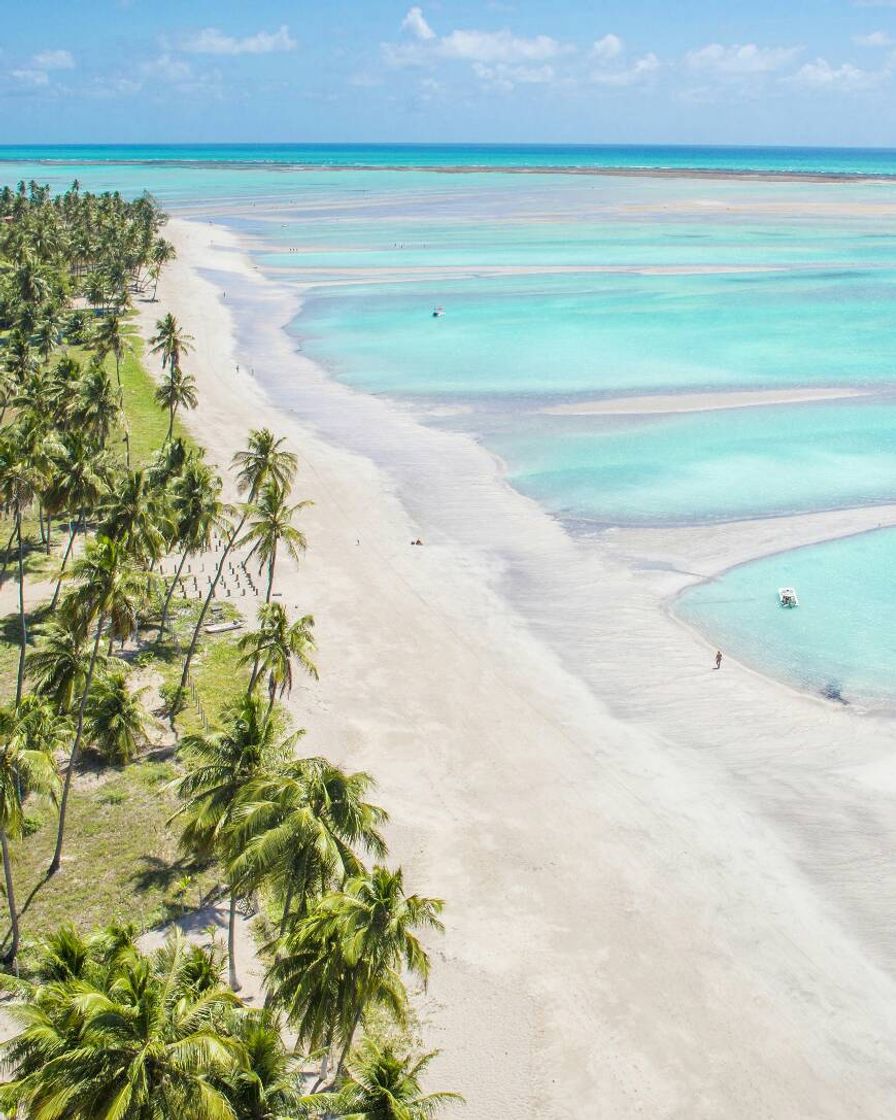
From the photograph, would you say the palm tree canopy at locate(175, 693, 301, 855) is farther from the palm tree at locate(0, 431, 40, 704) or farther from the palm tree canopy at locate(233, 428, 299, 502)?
the palm tree canopy at locate(233, 428, 299, 502)

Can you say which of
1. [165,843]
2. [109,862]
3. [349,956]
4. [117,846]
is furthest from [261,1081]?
[117,846]

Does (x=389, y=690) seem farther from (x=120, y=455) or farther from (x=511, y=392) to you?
(x=511, y=392)

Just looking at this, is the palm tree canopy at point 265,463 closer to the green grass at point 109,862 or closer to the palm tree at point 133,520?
the palm tree at point 133,520

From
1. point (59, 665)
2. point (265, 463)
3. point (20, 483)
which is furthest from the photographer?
point (265, 463)

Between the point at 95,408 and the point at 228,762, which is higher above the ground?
the point at 95,408

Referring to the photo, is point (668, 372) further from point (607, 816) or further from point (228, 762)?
point (228, 762)

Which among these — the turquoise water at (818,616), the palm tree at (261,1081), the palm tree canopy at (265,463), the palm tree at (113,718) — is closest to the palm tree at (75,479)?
the palm tree canopy at (265,463)
